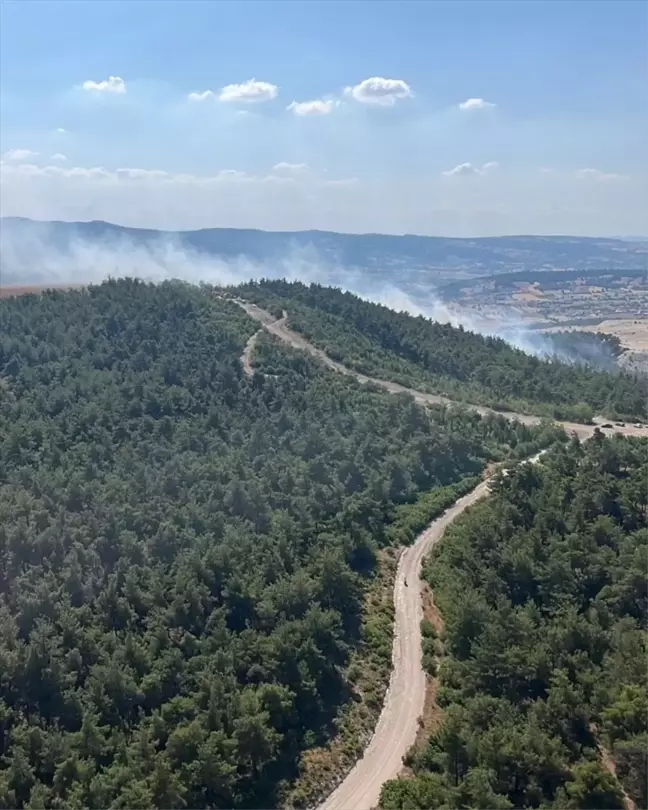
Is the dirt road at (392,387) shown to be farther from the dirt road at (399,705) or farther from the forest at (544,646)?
the dirt road at (399,705)

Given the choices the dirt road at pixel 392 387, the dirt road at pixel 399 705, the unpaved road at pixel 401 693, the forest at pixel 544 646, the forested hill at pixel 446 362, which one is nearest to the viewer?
the forest at pixel 544 646

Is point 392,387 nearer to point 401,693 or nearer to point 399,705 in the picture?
point 401,693

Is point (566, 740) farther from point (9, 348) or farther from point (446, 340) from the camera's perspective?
point (446, 340)

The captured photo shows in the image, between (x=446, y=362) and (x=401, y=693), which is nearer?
(x=401, y=693)

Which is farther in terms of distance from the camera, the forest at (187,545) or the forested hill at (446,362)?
the forested hill at (446,362)

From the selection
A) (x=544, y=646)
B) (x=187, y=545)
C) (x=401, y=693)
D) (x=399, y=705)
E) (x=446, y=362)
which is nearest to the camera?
(x=544, y=646)

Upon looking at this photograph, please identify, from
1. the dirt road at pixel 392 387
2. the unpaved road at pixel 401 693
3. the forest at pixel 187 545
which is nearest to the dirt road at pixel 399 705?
the unpaved road at pixel 401 693

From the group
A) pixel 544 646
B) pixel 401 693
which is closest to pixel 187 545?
pixel 401 693
